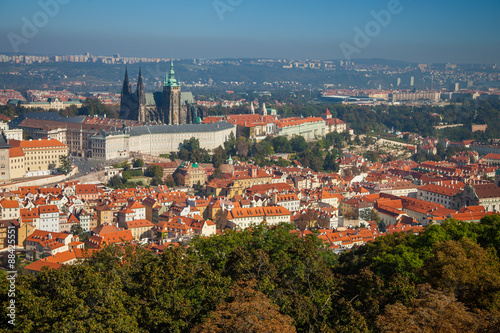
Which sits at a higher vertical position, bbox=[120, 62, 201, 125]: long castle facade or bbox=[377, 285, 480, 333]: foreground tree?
bbox=[120, 62, 201, 125]: long castle facade

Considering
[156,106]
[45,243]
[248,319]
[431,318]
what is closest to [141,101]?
[156,106]

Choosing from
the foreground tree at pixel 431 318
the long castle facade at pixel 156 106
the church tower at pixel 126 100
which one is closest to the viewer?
the foreground tree at pixel 431 318

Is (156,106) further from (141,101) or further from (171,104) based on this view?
(141,101)

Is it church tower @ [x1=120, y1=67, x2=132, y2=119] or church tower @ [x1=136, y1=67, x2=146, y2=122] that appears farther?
church tower @ [x1=120, y1=67, x2=132, y2=119]

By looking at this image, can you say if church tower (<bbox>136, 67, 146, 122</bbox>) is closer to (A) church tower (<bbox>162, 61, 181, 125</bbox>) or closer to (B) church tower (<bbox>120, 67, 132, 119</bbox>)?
(B) church tower (<bbox>120, 67, 132, 119</bbox>)

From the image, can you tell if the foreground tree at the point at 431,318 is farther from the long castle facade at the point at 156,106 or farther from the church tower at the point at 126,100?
the church tower at the point at 126,100

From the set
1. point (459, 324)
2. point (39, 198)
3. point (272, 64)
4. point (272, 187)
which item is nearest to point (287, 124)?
point (272, 187)

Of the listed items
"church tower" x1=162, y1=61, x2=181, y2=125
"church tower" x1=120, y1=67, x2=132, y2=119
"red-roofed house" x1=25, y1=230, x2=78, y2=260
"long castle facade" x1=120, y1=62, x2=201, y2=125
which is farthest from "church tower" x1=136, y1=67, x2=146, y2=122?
"red-roofed house" x1=25, y1=230, x2=78, y2=260

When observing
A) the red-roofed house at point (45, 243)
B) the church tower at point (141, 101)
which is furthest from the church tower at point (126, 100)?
the red-roofed house at point (45, 243)

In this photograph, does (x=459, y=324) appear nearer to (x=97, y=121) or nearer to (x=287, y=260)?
(x=287, y=260)
